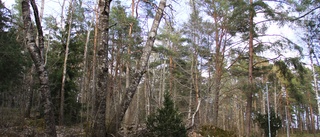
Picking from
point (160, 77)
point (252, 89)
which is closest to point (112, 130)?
point (252, 89)

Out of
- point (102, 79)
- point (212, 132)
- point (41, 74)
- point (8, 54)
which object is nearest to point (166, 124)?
point (212, 132)

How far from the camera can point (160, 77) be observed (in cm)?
2386

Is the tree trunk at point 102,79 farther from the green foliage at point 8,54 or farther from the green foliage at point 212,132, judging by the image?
the green foliage at point 8,54

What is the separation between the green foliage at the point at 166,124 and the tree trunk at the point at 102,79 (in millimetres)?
2537

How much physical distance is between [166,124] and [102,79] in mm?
3107

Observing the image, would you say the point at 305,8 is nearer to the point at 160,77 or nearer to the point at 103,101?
the point at 103,101

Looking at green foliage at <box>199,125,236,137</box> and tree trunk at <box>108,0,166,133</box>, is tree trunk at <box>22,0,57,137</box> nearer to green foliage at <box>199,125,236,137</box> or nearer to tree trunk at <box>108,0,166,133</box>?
tree trunk at <box>108,0,166,133</box>

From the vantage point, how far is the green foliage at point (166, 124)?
739 centimetres

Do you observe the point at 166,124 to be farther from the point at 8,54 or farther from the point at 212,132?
the point at 8,54

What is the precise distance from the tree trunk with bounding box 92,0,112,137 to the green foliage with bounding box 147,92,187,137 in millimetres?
2537

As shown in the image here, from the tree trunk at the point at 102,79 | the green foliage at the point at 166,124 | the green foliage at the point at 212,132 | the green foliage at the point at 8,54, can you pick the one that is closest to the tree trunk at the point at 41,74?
the tree trunk at the point at 102,79

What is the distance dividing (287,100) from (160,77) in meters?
17.3

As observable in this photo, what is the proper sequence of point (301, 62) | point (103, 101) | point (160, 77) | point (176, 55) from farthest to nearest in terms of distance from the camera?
point (160, 77) < point (176, 55) < point (301, 62) < point (103, 101)

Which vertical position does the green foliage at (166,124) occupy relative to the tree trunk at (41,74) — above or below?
below
